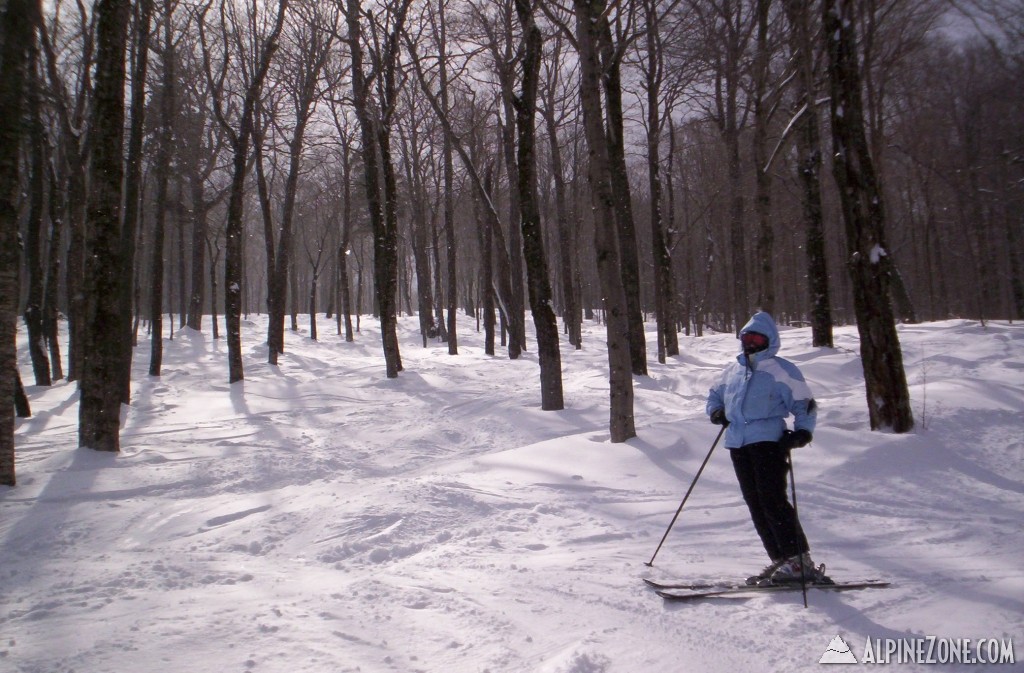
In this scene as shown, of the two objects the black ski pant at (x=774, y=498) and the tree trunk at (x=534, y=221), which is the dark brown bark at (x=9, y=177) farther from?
the black ski pant at (x=774, y=498)

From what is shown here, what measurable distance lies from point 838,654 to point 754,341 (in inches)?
76.0

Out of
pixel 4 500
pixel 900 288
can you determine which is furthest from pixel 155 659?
pixel 900 288

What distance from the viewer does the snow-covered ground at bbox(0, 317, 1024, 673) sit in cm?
357

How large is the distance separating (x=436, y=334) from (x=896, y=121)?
877 inches

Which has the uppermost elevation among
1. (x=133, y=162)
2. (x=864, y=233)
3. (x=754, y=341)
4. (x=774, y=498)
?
(x=133, y=162)

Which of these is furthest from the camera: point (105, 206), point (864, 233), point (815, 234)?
point (815, 234)

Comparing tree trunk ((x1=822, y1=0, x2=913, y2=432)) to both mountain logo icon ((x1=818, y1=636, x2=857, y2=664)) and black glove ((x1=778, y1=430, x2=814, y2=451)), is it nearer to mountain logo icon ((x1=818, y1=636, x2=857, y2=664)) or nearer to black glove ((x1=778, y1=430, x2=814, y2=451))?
black glove ((x1=778, y1=430, x2=814, y2=451))

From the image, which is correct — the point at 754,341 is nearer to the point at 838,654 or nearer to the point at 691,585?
the point at 691,585

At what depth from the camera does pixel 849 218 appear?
7.99 meters

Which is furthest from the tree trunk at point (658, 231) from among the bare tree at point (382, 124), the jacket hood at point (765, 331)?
the jacket hood at point (765, 331)

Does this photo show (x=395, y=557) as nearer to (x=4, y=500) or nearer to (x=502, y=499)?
(x=502, y=499)

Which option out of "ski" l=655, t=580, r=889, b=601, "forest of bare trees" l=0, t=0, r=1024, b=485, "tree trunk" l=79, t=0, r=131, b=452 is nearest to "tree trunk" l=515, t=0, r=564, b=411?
"forest of bare trees" l=0, t=0, r=1024, b=485

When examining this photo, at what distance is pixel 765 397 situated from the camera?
4.32 metres

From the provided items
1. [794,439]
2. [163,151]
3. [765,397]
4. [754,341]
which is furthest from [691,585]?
[163,151]
